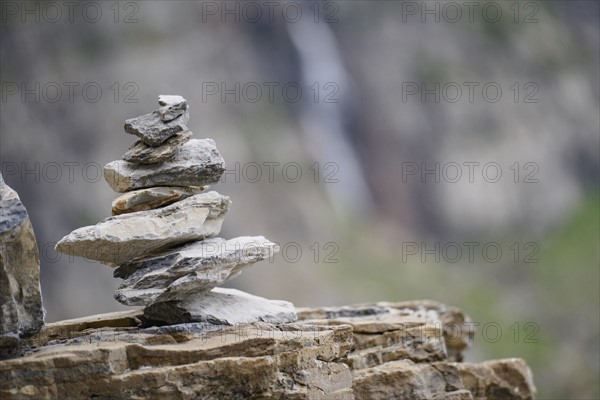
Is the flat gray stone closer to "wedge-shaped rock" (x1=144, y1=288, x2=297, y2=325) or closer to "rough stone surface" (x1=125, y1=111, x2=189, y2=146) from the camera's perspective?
"rough stone surface" (x1=125, y1=111, x2=189, y2=146)

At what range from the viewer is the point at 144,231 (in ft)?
42.7

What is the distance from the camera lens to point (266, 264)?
41250 millimetres

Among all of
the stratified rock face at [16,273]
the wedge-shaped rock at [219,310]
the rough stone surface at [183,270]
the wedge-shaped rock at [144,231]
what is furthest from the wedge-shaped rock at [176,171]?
the stratified rock face at [16,273]

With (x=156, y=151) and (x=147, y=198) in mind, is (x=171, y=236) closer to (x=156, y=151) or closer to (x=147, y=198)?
(x=147, y=198)

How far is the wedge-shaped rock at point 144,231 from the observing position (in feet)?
41.7

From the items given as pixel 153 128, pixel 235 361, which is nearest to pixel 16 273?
pixel 153 128

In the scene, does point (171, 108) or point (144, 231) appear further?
point (171, 108)

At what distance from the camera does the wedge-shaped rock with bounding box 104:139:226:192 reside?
13594mm

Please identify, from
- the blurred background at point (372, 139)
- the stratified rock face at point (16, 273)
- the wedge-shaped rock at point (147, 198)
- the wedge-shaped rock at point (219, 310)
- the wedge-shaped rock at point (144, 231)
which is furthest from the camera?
the blurred background at point (372, 139)

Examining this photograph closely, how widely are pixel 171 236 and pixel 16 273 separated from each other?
245cm

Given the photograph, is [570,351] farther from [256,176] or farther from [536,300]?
[256,176]

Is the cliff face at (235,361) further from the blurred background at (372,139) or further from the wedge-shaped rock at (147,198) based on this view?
the blurred background at (372,139)

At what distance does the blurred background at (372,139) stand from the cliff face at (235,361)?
79.9 ft

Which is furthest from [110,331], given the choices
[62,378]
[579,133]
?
[579,133]
